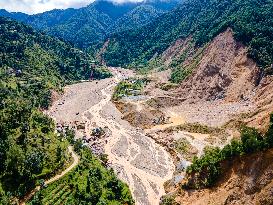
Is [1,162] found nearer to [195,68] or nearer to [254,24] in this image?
[195,68]

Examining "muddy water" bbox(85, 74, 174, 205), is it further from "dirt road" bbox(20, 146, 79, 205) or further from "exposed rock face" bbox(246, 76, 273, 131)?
"exposed rock face" bbox(246, 76, 273, 131)

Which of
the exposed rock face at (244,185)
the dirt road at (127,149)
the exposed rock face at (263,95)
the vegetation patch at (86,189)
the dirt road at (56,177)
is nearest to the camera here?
the exposed rock face at (244,185)

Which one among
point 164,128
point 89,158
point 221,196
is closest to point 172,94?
point 164,128

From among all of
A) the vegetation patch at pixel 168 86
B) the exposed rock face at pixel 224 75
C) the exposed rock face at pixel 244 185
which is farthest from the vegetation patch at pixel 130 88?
the exposed rock face at pixel 244 185

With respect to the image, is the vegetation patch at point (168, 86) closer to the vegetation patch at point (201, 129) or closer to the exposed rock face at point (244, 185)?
the vegetation patch at point (201, 129)

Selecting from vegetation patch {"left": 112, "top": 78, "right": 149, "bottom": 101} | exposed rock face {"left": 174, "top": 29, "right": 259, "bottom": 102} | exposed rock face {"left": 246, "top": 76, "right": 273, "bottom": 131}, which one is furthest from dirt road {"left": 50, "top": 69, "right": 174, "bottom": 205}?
exposed rock face {"left": 174, "top": 29, "right": 259, "bottom": 102}
